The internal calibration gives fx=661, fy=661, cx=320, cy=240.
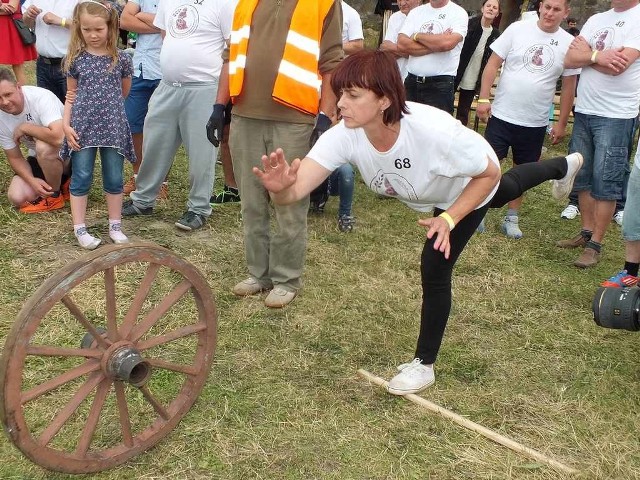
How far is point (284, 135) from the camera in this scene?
3857 millimetres

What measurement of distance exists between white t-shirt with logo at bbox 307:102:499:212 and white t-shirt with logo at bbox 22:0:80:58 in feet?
12.4

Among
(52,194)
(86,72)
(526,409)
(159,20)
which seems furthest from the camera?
(52,194)

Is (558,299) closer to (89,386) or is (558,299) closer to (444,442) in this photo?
(444,442)

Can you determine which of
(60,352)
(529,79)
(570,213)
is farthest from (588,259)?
(60,352)

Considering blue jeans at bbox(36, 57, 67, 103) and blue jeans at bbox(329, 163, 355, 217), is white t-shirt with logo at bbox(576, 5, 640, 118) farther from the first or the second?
blue jeans at bbox(36, 57, 67, 103)

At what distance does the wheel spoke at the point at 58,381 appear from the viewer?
2297 millimetres

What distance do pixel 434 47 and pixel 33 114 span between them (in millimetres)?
3347

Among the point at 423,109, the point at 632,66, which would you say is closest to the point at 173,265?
the point at 423,109

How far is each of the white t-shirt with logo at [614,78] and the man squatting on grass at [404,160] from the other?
2.15 metres

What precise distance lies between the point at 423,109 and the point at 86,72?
2.63 m

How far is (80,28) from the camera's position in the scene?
14.4 ft

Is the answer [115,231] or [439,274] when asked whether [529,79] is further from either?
[115,231]

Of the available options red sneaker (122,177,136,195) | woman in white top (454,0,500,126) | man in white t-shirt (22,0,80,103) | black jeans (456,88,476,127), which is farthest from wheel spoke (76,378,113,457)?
black jeans (456,88,476,127)

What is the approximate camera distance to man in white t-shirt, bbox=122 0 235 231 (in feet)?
15.4
